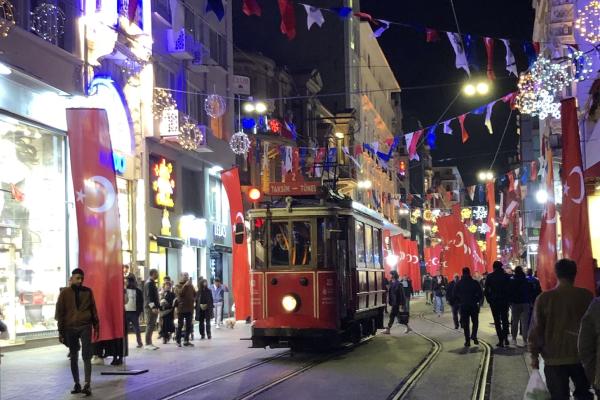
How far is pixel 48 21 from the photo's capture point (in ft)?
62.8

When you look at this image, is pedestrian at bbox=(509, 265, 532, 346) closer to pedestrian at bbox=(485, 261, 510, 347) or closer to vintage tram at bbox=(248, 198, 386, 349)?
pedestrian at bbox=(485, 261, 510, 347)

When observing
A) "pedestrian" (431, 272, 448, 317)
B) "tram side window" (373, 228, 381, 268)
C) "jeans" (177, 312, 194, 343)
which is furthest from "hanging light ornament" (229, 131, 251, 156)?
"jeans" (177, 312, 194, 343)

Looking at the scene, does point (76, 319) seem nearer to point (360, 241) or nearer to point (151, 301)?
point (151, 301)

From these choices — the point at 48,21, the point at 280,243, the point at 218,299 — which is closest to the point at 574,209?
the point at 280,243

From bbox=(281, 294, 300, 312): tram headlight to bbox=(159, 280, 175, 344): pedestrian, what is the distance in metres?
4.59

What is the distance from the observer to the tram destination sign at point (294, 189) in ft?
53.7

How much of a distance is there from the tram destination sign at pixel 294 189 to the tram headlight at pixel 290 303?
2.20m

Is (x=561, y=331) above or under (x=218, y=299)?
above

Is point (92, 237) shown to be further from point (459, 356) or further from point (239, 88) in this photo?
point (239, 88)

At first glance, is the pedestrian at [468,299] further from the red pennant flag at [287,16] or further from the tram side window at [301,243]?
the red pennant flag at [287,16]

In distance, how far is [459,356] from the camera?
1525cm

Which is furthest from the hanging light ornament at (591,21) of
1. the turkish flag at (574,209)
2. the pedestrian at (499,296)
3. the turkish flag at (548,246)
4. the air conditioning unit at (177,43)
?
the air conditioning unit at (177,43)

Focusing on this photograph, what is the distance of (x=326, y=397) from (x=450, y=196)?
135474 mm

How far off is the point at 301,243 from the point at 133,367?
13.1 ft
